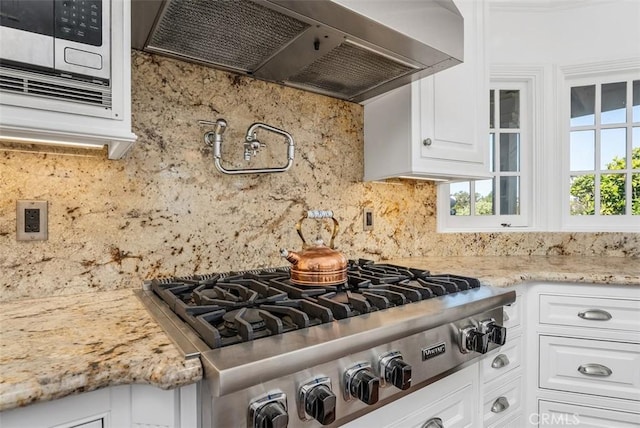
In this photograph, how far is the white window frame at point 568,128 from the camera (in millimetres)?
2164

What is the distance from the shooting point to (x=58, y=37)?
83 cm

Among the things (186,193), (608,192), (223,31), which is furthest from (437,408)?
(608,192)

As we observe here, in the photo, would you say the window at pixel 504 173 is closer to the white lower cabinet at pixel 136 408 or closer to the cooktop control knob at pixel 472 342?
the cooktop control knob at pixel 472 342

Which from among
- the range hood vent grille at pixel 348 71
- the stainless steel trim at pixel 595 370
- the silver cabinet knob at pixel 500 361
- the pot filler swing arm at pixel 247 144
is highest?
the range hood vent grille at pixel 348 71

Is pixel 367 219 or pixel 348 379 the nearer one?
pixel 348 379

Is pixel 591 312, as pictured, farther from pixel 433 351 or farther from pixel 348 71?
pixel 348 71

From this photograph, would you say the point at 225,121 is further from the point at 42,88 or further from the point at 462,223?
the point at 462,223

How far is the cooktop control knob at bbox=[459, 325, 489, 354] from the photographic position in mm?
1026

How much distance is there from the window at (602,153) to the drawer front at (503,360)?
1120mm

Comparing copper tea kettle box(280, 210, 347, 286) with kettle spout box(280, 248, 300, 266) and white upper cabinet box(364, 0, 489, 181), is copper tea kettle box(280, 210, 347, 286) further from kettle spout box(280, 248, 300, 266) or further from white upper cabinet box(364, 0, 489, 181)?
white upper cabinet box(364, 0, 489, 181)

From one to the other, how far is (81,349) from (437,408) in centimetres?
92

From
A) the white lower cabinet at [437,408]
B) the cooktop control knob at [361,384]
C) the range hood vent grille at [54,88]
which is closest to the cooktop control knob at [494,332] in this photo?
the white lower cabinet at [437,408]

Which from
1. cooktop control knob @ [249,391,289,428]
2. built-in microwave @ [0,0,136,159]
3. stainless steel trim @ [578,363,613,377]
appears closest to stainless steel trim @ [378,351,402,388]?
cooktop control knob @ [249,391,289,428]

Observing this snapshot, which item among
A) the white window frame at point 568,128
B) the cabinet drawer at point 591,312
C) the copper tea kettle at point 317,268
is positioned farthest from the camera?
the white window frame at point 568,128
